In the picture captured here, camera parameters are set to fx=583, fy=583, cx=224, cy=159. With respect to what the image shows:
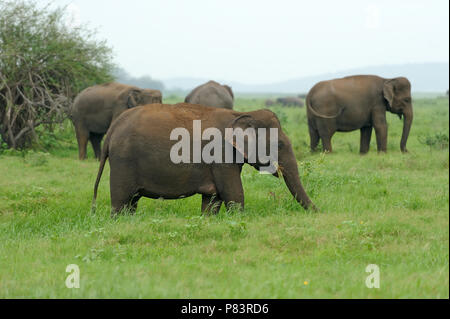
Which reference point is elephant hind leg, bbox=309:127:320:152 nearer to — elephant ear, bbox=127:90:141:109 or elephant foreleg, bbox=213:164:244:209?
elephant ear, bbox=127:90:141:109

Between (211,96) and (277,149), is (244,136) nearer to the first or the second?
(277,149)

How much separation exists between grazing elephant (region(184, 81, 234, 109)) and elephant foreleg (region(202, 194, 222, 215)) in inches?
377

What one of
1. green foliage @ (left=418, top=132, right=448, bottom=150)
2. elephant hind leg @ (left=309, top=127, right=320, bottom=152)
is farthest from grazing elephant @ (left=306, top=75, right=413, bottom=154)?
green foliage @ (left=418, top=132, right=448, bottom=150)

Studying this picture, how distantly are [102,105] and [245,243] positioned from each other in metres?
9.55

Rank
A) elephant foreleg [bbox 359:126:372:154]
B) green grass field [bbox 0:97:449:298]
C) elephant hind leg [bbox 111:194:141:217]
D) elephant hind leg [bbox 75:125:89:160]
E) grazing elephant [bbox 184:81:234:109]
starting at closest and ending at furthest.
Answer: green grass field [bbox 0:97:449:298] < elephant hind leg [bbox 111:194:141:217] < elephant foreleg [bbox 359:126:372:154] < elephant hind leg [bbox 75:125:89:160] < grazing elephant [bbox 184:81:234:109]

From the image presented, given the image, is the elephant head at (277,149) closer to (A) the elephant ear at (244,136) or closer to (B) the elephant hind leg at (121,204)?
(A) the elephant ear at (244,136)

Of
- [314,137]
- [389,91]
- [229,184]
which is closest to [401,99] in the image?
[389,91]

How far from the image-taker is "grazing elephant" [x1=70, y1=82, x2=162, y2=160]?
47.7 ft

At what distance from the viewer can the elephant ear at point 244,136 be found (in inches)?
301

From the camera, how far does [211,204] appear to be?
26.3 feet

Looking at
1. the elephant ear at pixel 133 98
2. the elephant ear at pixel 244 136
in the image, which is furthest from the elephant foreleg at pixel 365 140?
the elephant ear at pixel 244 136

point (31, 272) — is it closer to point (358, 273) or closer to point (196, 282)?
point (196, 282)

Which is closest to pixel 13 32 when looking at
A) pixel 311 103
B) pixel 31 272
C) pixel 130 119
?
pixel 311 103

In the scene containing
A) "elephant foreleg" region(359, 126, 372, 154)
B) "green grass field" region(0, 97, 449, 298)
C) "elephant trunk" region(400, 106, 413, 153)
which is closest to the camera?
"green grass field" region(0, 97, 449, 298)
